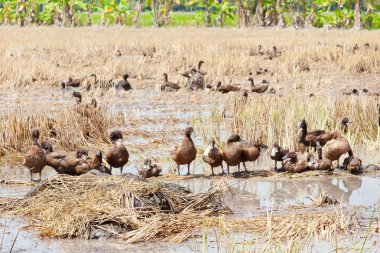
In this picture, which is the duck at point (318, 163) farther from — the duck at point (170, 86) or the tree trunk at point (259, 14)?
the tree trunk at point (259, 14)

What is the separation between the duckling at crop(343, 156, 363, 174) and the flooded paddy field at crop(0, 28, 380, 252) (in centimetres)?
11

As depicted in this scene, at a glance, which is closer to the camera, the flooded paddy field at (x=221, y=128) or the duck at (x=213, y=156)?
the flooded paddy field at (x=221, y=128)

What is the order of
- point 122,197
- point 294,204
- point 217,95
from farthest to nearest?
point 217,95, point 294,204, point 122,197

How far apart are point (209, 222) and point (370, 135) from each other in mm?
6880

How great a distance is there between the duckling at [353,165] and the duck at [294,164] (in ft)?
1.90

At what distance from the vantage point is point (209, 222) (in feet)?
28.9

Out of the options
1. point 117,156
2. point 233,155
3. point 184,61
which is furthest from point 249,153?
point 184,61

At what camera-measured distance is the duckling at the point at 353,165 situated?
12102 millimetres

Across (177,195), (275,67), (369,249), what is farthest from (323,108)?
(275,67)

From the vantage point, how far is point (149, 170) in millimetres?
11875

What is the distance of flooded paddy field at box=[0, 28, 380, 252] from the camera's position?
331 inches

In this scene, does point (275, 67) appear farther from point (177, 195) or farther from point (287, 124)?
point (177, 195)

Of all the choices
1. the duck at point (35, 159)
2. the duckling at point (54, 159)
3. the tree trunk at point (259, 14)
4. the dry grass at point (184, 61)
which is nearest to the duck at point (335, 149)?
the duckling at point (54, 159)

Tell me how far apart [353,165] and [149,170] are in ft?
9.32
